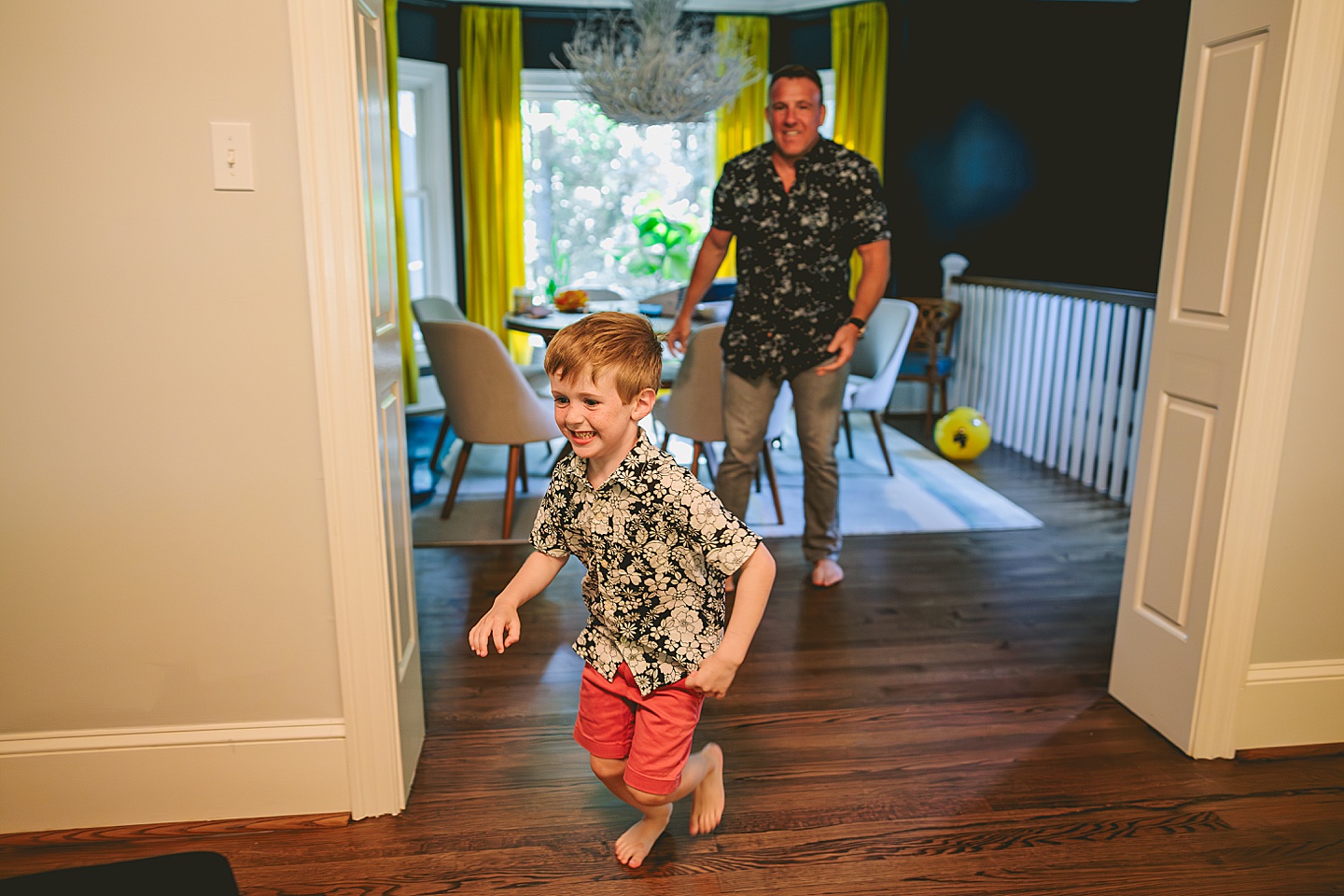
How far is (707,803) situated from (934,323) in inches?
177

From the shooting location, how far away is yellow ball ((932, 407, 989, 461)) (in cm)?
488

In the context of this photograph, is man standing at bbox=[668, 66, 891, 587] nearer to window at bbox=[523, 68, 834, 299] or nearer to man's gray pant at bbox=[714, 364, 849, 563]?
man's gray pant at bbox=[714, 364, 849, 563]

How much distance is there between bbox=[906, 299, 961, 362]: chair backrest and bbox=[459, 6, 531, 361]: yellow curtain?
2.63m

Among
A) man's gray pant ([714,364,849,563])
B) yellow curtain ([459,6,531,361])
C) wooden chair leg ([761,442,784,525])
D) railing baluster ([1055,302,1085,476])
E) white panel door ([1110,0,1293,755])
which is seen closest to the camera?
white panel door ([1110,0,1293,755])

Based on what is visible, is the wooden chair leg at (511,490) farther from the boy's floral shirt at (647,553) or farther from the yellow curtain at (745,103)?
the yellow curtain at (745,103)

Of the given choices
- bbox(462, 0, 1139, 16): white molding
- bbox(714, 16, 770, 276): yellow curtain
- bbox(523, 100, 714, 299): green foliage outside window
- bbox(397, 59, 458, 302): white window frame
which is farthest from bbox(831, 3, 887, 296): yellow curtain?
bbox(397, 59, 458, 302): white window frame

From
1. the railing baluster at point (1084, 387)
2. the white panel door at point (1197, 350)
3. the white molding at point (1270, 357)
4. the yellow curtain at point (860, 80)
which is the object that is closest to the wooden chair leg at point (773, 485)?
the white panel door at point (1197, 350)

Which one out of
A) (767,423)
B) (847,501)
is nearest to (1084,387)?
(847,501)

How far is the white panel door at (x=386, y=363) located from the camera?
1.74 meters

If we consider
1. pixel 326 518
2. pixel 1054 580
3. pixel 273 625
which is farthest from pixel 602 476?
pixel 1054 580

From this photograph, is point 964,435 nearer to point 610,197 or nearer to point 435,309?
point 435,309

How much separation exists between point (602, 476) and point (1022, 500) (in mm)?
3153

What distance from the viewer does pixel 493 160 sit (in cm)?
638

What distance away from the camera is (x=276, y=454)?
1.78 meters
